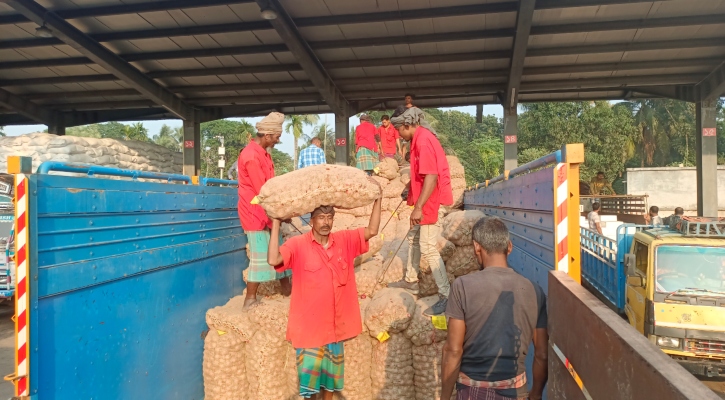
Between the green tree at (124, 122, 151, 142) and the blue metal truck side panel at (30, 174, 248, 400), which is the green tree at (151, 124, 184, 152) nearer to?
the green tree at (124, 122, 151, 142)

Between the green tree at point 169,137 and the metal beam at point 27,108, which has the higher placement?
the green tree at point 169,137

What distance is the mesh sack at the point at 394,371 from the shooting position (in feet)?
10.9

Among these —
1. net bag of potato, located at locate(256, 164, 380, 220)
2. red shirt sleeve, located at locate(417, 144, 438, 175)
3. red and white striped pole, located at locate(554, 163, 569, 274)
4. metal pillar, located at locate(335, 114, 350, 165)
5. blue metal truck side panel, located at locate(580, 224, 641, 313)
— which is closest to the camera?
red and white striped pole, located at locate(554, 163, 569, 274)

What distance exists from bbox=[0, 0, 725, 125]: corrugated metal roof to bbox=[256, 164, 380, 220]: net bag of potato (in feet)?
18.5

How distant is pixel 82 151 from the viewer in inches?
327

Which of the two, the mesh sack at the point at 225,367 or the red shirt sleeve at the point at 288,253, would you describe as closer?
the red shirt sleeve at the point at 288,253

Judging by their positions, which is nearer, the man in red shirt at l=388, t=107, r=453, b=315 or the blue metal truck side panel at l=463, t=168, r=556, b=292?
the blue metal truck side panel at l=463, t=168, r=556, b=292

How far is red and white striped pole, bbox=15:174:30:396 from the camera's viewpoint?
6.77 ft

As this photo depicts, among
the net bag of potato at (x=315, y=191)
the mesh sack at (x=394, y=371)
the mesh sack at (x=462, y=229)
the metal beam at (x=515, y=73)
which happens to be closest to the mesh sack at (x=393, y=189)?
the metal beam at (x=515, y=73)

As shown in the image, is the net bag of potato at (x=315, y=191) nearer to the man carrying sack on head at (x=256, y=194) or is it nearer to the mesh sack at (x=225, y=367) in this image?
the man carrying sack on head at (x=256, y=194)

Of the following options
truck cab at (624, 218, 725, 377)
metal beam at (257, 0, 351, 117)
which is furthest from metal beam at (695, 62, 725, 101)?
metal beam at (257, 0, 351, 117)

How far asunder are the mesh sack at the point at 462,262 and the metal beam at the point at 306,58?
215 inches

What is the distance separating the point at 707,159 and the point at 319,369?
1173 centimetres

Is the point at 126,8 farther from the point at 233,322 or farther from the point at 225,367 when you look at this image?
the point at 225,367
